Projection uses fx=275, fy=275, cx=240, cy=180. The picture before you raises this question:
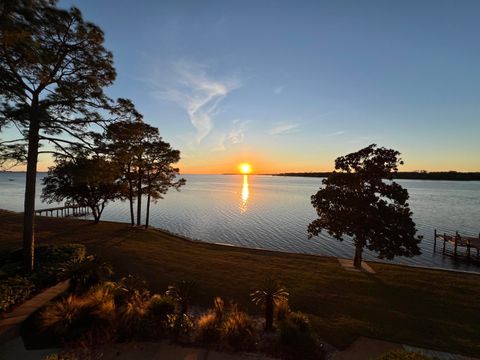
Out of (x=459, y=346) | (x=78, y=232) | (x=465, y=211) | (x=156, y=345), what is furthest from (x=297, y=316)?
(x=465, y=211)

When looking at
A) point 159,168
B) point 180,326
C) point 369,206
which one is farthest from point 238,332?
point 159,168

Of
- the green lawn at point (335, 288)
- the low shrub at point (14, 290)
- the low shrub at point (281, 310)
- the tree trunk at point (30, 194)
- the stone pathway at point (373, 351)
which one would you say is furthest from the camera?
the tree trunk at point (30, 194)

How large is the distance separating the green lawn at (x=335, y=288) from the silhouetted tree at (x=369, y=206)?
2281mm

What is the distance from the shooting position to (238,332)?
8203 millimetres

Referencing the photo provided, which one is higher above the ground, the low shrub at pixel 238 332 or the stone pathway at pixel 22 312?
the low shrub at pixel 238 332

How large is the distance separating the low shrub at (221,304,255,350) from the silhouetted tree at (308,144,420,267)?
1244cm

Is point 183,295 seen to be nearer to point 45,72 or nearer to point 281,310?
point 281,310

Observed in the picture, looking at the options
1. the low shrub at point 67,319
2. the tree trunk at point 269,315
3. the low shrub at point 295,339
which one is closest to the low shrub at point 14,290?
the low shrub at point 67,319

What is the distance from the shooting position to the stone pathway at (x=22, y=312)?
8.19 meters

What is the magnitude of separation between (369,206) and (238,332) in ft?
45.1

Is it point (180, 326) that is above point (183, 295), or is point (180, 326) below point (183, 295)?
below

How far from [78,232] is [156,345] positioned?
22593 millimetres

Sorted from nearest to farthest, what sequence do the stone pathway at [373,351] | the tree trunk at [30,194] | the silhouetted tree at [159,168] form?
the stone pathway at [373,351]
the tree trunk at [30,194]
the silhouetted tree at [159,168]

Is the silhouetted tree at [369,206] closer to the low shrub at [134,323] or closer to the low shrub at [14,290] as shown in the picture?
the low shrub at [134,323]
